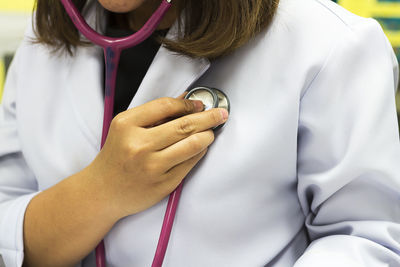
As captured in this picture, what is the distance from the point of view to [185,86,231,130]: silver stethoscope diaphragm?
29.1 inches

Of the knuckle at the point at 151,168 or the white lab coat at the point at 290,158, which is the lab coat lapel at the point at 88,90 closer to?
the white lab coat at the point at 290,158

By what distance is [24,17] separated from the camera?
1964mm

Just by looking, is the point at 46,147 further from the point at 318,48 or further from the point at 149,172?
the point at 318,48

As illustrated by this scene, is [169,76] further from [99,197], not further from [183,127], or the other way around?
[99,197]

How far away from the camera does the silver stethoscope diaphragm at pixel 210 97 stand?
0.74m

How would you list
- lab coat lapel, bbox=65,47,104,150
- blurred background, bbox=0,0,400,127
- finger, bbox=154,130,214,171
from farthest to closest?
blurred background, bbox=0,0,400,127 < lab coat lapel, bbox=65,47,104,150 < finger, bbox=154,130,214,171

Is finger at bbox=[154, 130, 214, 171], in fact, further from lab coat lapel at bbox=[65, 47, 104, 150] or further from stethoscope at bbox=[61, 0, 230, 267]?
lab coat lapel at bbox=[65, 47, 104, 150]

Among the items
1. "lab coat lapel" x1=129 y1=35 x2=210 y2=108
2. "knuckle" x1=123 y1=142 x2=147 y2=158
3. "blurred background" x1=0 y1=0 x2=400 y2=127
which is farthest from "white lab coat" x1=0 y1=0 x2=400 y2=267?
"blurred background" x1=0 y1=0 x2=400 y2=127

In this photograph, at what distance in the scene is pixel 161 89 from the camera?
79 cm

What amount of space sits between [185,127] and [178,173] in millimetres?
79

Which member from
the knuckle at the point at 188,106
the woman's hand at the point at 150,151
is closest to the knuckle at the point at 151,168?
the woman's hand at the point at 150,151

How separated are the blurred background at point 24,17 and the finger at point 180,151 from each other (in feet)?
4.59

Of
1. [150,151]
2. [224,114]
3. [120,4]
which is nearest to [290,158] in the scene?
[224,114]

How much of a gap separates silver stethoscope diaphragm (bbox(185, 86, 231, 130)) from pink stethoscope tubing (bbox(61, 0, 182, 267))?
0.12 metres
